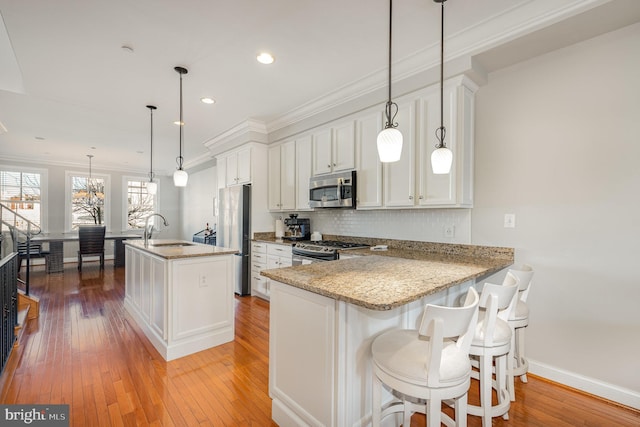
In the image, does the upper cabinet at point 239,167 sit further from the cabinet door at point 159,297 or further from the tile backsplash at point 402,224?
the cabinet door at point 159,297

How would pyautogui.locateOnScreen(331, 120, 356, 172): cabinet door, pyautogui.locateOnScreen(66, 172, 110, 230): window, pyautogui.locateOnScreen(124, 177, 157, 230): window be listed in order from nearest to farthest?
pyautogui.locateOnScreen(331, 120, 356, 172): cabinet door → pyautogui.locateOnScreen(66, 172, 110, 230): window → pyautogui.locateOnScreen(124, 177, 157, 230): window

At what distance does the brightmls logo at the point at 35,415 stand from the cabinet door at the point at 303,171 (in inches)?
117

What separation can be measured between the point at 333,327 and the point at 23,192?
906cm

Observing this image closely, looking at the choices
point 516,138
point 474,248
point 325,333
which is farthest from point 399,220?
point 325,333

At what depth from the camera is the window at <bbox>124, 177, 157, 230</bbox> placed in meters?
8.34

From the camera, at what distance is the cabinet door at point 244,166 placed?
455cm

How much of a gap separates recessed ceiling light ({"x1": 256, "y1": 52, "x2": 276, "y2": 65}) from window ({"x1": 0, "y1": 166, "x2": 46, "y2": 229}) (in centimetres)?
759

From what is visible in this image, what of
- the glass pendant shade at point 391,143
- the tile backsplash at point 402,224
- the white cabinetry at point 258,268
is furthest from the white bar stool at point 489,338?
the white cabinetry at point 258,268

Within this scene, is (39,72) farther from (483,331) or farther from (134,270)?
(483,331)

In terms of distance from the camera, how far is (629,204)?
1.92m

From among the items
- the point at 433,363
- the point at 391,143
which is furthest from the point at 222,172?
the point at 433,363

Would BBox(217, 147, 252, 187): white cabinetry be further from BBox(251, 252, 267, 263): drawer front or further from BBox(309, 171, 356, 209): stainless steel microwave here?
BBox(309, 171, 356, 209): stainless steel microwave

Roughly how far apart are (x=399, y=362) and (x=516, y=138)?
6.98 ft

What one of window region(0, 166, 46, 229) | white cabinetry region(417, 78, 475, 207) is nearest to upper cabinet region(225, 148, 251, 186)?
white cabinetry region(417, 78, 475, 207)
